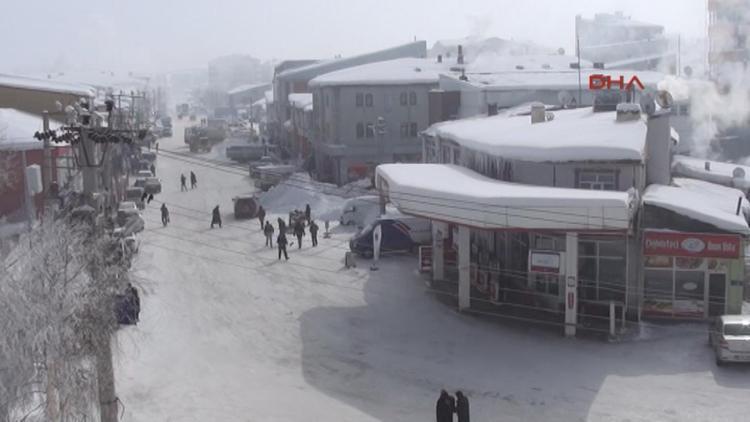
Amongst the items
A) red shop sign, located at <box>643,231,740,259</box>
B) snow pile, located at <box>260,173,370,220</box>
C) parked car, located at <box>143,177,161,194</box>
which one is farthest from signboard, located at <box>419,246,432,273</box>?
parked car, located at <box>143,177,161,194</box>

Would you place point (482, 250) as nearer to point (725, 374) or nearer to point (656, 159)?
point (656, 159)

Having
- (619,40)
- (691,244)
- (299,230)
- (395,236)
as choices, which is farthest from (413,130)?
(619,40)

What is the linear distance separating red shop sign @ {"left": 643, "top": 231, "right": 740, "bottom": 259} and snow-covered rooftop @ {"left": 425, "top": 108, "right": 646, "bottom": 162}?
2.24 metres

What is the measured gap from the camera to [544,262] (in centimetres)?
2458

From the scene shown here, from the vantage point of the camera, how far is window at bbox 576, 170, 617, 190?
2584cm

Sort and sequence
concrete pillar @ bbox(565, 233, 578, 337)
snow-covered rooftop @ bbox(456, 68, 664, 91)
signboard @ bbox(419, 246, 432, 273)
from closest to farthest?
concrete pillar @ bbox(565, 233, 578, 337) → signboard @ bbox(419, 246, 432, 273) → snow-covered rooftop @ bbox(456, 68, 664, 91)

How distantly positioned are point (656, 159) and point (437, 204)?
25.4 feet

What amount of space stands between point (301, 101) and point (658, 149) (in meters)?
47.1

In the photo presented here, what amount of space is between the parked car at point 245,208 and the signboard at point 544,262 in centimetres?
2240

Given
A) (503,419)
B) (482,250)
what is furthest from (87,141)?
(482,250)

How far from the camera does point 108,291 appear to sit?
1549 cm

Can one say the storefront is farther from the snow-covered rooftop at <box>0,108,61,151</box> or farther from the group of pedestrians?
the snow-covered rooftop at <box>0,108,61,151</box>

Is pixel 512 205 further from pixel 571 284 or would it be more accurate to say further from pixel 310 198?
pixel 310 198

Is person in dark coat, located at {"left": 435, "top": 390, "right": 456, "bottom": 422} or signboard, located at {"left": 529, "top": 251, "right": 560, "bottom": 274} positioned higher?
signboard, located at {"left": 529, "top": 251, "right": 560, "bottom": 274}
